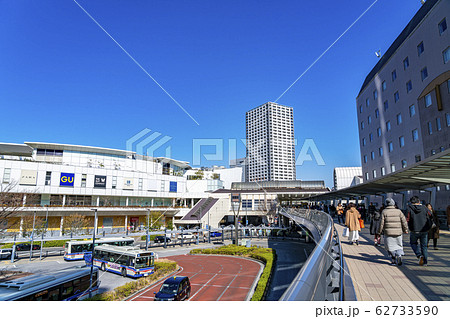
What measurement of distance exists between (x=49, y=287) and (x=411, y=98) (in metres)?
35.7

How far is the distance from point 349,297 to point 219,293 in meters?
16.4

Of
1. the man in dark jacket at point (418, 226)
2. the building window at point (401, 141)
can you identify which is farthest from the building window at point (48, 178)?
the building window at point (401, 141)

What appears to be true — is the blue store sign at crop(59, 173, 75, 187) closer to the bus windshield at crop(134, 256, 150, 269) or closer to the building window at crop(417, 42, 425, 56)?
the bus windshield at crop(134, 256, 150, 269)

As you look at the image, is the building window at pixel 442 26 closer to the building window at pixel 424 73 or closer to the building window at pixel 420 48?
→ the building window at pixel 420 48

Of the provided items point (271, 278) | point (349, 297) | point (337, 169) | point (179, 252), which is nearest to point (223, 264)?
point (271, 278)

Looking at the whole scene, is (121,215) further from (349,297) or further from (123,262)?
(349,297)

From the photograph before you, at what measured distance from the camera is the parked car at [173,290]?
50.5ft

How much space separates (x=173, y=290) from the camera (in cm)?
1572

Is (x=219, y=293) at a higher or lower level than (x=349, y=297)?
lower

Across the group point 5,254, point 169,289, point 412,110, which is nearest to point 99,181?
point 5,254

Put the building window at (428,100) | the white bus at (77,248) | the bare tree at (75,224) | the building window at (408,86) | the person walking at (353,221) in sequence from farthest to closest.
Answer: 1. the bare tree at (75,224)
2. the building window at (408,86)
3. the white bus at (77,248)
4. the building window at (428,100)
5. the person walking at (353,221)

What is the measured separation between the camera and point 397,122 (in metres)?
32.0

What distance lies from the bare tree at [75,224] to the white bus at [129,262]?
17.7 meters

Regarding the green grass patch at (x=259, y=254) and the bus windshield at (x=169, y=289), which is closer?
the bus windshield at (x=169, y=289)
